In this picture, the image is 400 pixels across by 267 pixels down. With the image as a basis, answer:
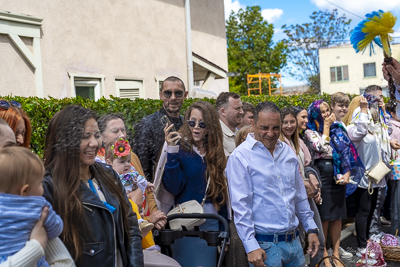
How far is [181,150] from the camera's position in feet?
15.0

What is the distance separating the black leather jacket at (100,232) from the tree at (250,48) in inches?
1661

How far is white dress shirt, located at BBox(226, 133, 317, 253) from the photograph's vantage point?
13.2ft

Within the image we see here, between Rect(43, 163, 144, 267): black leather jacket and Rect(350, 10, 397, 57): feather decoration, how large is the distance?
3.19 metres

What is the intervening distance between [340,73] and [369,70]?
3.13 metres

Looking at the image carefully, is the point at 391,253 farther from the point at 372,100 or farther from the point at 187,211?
the point at 187,211

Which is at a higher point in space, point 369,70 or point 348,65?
point 348,65

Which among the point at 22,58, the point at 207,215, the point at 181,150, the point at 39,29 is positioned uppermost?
the point at 39,29

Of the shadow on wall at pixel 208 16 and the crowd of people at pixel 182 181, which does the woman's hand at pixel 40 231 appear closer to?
the crowd of people at pixel 182 181

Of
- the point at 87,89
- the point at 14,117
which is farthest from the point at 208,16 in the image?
the point at 14,117

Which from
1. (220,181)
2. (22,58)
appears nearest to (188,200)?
(220,181)

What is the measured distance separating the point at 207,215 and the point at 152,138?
4.75 feet

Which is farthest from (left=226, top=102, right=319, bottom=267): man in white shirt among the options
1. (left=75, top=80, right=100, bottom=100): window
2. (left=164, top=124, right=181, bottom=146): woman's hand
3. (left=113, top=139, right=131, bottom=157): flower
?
(left=75, top=80, right=100, bottom=100): window

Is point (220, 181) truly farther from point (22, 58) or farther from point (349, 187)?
point (22, 58)

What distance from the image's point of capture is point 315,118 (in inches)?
276
